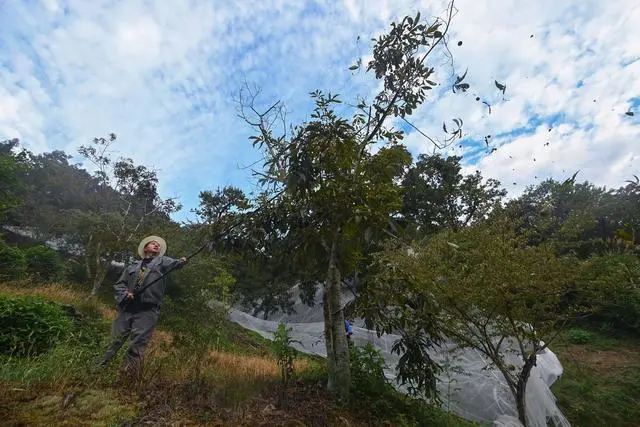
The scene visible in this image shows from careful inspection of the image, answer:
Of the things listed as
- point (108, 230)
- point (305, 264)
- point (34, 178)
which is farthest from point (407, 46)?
point (34, 178)

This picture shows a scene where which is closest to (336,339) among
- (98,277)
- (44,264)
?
(98,277)

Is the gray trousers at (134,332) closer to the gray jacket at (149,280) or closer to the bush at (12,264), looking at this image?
the gray jacket at (149,280)

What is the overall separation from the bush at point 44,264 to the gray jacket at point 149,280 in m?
15.0

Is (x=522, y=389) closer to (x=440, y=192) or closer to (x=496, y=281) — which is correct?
(x=496, y=281)

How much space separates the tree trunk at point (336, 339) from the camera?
12.1ft

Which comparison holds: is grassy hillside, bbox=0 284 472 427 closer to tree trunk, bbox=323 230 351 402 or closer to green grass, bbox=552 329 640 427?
tree trunk, bbox=323 230 351 402

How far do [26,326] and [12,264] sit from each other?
10952 mm

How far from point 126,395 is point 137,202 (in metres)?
18.0

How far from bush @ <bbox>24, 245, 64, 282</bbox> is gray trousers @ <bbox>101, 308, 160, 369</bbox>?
1515 cm

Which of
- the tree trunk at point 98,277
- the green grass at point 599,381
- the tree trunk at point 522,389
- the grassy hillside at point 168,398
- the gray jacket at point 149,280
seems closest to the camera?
the grassy hillside at point 168,398

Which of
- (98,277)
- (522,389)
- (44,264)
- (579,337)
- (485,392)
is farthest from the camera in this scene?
(44,264)

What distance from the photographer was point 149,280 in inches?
155

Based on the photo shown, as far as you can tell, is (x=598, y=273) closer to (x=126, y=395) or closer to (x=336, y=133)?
(x=336, y=133)

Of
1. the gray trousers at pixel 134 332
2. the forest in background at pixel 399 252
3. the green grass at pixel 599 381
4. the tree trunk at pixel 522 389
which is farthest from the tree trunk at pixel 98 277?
the green grass at pixel 599 381
